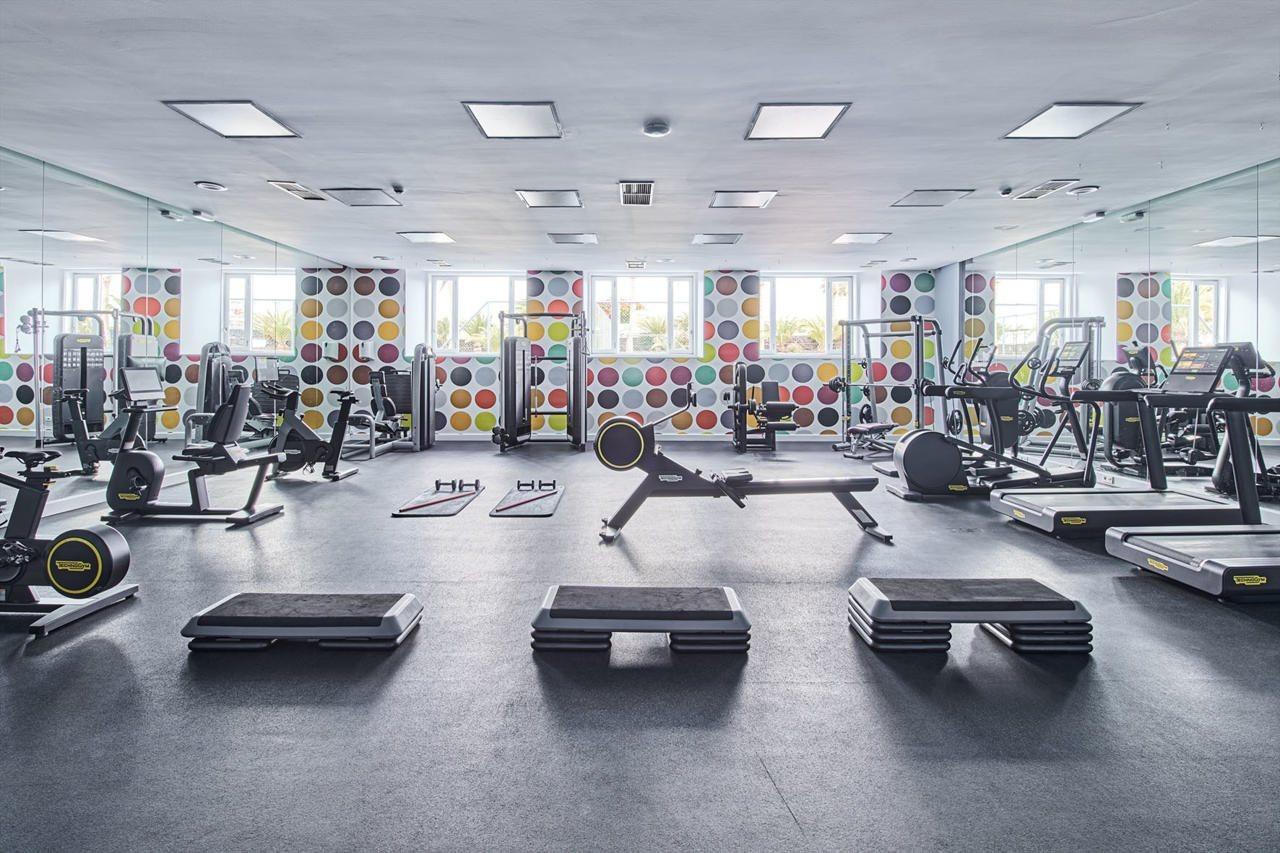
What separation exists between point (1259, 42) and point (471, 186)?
4948 millimetres

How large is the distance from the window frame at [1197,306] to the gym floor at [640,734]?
3.44 m

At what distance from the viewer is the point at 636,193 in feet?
19.6

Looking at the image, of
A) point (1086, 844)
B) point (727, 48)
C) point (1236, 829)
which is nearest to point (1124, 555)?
point (1236, 829)

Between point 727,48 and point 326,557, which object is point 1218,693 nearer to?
point 727,48

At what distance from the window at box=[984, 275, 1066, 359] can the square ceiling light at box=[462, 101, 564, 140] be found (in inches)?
227

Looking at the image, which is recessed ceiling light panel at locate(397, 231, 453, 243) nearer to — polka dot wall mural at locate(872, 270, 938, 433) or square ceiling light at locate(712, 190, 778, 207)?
square ceiling light at locate(712, 190, 778, 207)

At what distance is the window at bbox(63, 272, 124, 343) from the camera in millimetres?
5395

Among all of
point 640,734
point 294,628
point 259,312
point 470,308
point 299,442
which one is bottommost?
point 640,734

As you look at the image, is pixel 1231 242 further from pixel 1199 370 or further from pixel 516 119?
pixel 516 119

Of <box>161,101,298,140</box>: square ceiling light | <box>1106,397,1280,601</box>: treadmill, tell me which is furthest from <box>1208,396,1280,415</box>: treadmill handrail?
<box>161,101,298,140</box>: square ceiling light

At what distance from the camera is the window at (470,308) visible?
10.6 m

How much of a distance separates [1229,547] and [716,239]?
568 cm

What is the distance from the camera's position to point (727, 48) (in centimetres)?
333

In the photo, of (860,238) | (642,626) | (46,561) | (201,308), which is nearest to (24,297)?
(201,308)
